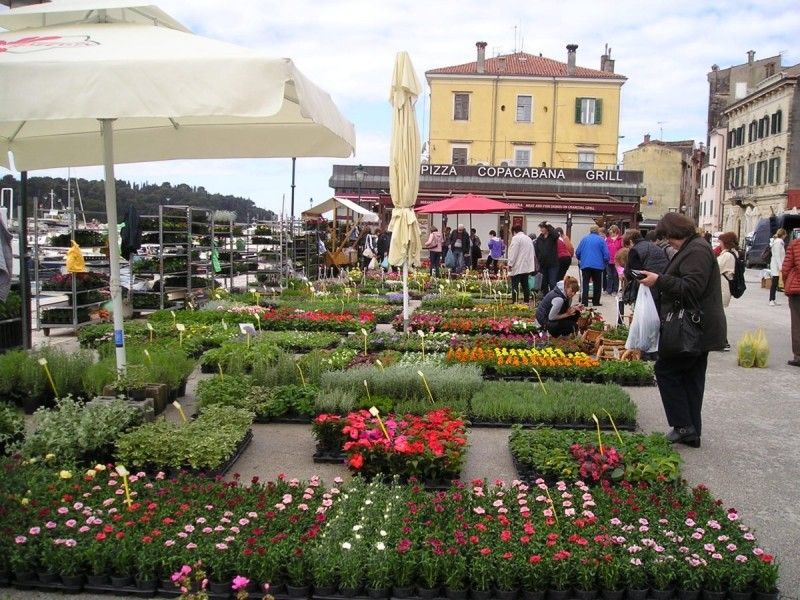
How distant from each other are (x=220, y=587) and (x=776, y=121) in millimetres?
60532

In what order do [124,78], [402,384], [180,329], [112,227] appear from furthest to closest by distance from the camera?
[180,329], [402,384], [112,227], [124,78]

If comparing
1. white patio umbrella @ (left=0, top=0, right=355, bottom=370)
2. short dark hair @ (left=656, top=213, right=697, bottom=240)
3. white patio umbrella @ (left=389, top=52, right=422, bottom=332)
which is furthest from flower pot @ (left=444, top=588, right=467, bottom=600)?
white patio umbrella @ (left=389, top=52, right=422, bottom=332)

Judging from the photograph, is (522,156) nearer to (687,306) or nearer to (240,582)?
(687,306)

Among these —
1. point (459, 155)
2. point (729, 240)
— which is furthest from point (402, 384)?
point (459, 155)

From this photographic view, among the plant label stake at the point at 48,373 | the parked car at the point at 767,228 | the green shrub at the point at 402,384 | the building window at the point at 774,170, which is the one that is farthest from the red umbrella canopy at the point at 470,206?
the building window at the point at 774,170

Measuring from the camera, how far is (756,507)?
496 cm

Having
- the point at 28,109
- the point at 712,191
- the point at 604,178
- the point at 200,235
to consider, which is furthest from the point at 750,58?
the point at 28,109

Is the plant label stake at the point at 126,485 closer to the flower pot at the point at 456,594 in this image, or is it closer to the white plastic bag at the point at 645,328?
the flower pot at the point at 456,594

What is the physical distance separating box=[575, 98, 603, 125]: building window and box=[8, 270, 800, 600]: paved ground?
49649 mm

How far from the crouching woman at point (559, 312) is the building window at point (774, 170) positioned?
5061 centimetres

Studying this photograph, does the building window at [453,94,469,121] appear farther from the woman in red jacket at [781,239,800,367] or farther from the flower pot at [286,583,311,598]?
the flower pot at [286,583,311,598]

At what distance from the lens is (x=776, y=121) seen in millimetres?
55500

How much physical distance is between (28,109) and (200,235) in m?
12.5

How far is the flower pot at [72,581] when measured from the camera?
3.69 m
